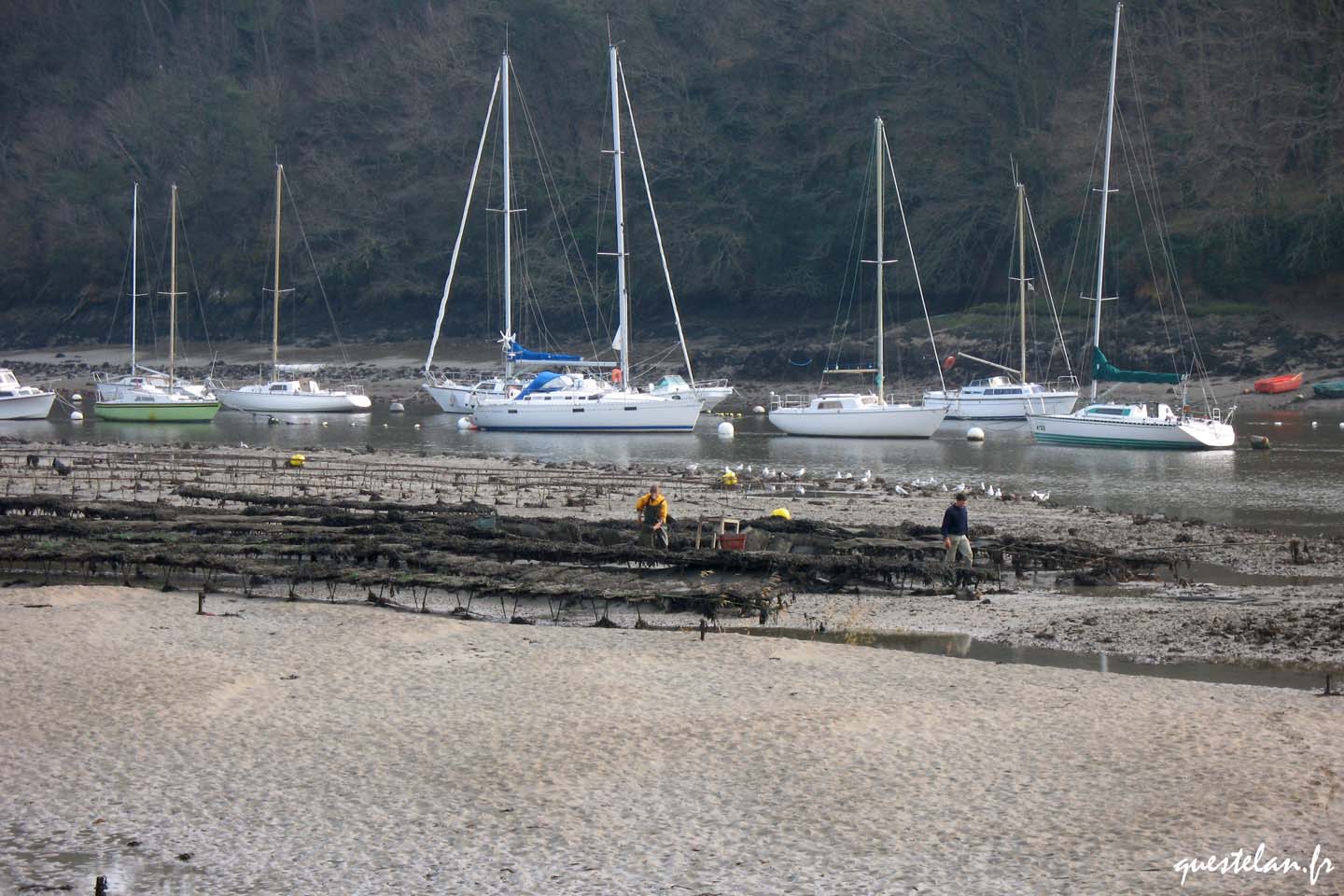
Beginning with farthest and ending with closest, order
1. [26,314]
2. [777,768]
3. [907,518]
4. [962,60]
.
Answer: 1. [26,314]
2. [962,60]
3. [907,518]
4. [777,768]

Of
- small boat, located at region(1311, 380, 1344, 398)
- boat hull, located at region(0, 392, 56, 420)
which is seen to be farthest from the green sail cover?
boat hull, located at region(0, 392, 56, 420)

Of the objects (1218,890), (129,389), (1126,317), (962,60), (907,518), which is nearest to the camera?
(1218,890)

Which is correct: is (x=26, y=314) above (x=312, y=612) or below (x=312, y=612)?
above

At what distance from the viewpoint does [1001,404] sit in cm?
5394

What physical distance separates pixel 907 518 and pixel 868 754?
1562 centimetres

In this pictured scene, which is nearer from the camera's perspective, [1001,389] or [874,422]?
[874,422]

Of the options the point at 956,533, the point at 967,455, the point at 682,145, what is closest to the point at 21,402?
the point at 967,455

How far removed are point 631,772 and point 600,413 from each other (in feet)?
131

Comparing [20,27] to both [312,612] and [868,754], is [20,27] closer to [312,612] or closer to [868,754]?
[312,612]

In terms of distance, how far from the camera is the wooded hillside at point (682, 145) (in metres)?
67.2

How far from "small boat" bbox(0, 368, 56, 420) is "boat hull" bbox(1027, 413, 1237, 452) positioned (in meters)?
36.2

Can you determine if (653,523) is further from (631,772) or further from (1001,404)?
(1001,404)

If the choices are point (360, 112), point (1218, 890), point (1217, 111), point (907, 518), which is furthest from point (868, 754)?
point (360, 112)

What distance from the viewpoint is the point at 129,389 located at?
5728 cm
